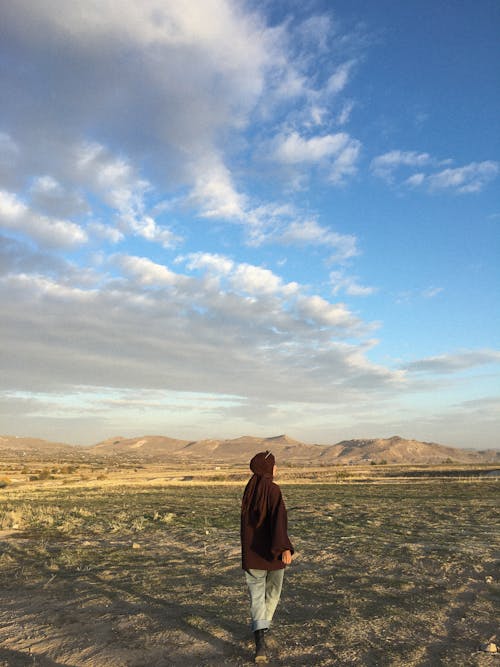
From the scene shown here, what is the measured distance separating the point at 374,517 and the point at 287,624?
11.9 m

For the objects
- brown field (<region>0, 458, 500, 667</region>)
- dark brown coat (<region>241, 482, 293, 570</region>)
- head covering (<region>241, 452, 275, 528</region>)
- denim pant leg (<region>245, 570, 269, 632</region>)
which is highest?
head covering (<region>241, 452, 275, 528</region>)

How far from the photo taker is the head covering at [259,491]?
6.02m

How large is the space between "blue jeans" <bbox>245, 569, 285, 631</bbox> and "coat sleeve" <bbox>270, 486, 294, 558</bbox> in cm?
31

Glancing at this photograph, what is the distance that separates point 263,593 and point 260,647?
1.76 ft

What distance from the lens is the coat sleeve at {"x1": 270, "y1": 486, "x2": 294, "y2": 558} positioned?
5.77m

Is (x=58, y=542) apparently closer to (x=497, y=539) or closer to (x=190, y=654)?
(x=190, y=654)

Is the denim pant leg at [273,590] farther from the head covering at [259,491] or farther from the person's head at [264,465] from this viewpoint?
the person's head at [264,465]

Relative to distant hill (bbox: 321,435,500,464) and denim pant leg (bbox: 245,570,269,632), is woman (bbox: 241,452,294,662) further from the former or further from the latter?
distant hill (bbox: 321,435,500,464)

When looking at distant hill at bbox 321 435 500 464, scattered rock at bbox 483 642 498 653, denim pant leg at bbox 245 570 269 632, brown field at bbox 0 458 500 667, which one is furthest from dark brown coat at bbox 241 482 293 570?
distant hill at bbox 321 435 500 464

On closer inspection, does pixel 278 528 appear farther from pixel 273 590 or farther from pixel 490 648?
pixel 490 648

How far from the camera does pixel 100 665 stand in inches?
214

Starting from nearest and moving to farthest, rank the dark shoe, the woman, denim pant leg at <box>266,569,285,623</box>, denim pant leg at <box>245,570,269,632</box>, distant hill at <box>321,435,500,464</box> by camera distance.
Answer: the dark shoe < denim pant leg at <box>245,570,269,632</box> < the woman < denim pant leg at <box>266,569,285,623</box> < distant hill at <box>321,435,500,464</box>

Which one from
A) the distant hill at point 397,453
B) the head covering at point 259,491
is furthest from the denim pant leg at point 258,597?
the distant hill at point 397,453

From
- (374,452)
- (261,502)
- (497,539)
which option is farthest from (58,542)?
(374,452)
